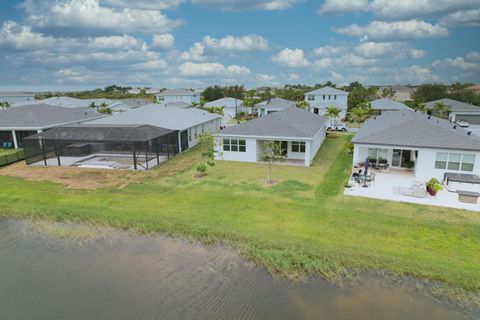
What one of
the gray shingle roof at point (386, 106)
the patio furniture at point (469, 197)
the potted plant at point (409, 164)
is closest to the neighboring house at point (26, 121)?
the potted plant at point (409, 164)

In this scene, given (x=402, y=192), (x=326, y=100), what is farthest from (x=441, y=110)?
(x=402, y=192)

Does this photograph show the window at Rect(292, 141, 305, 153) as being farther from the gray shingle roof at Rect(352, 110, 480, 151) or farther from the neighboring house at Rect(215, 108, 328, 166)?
the gray shingle roof at Rect(352, 110, 480, 151)

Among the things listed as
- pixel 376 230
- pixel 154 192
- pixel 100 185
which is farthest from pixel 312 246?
A: pixel 100 185

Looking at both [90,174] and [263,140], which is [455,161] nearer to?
[263,140]

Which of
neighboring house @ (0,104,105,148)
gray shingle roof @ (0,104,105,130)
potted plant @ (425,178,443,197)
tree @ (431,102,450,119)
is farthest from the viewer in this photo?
tree @ (431,102,450,119)

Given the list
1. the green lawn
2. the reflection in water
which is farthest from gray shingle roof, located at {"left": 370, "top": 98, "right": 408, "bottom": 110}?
the reflection in water
